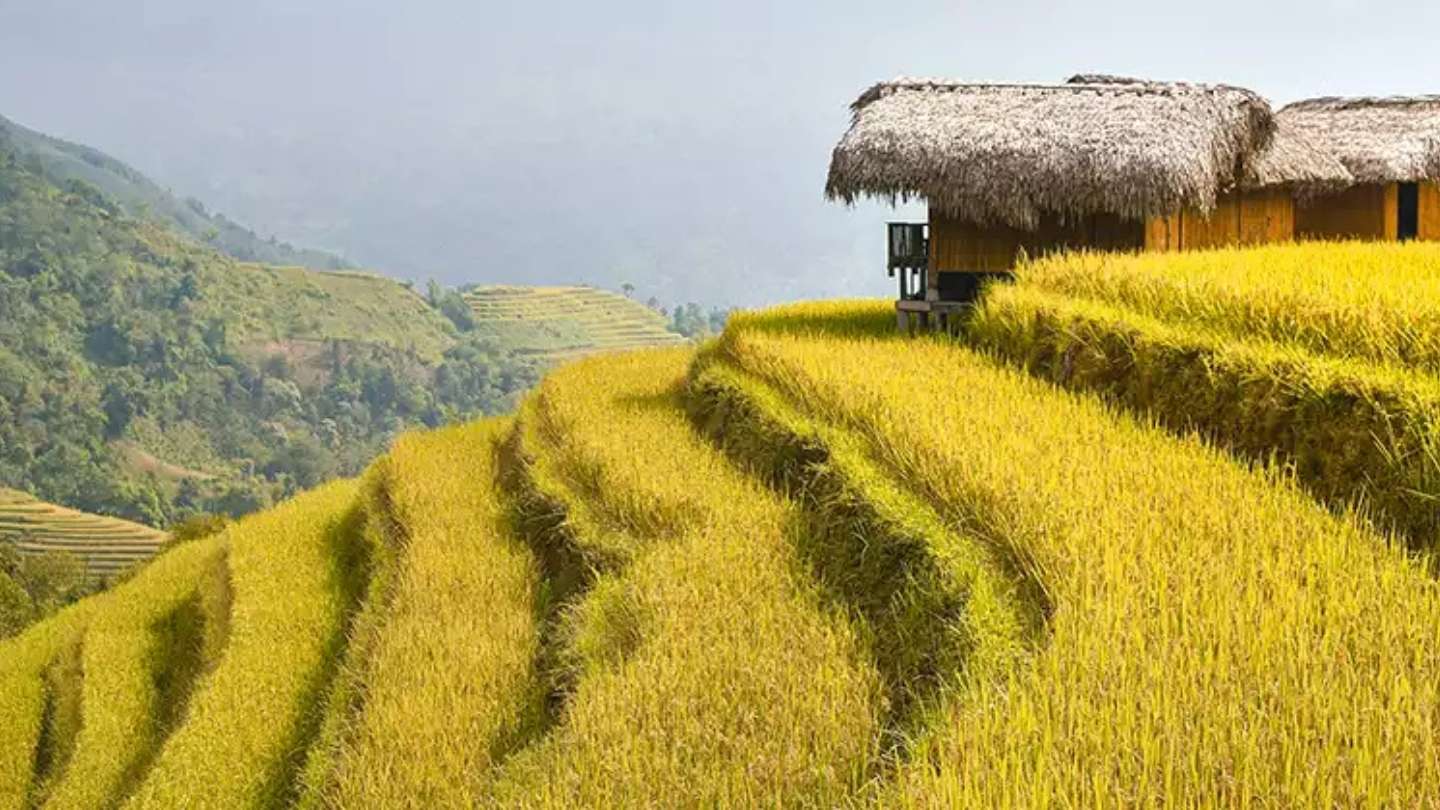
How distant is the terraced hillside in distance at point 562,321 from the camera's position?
12669 centimetres

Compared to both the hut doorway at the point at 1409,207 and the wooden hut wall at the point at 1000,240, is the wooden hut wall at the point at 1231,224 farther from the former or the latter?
the hut doorway at the point at 1409,207

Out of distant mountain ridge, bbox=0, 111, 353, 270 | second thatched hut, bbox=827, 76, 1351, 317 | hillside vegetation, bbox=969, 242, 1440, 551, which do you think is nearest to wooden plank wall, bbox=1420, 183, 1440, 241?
second thatched hut, bbox=827, 76, 1351, 317

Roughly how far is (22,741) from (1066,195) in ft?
33.3

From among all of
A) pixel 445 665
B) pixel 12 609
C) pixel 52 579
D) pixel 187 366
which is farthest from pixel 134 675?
pixel 187 366

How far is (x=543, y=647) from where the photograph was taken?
660 centimetres

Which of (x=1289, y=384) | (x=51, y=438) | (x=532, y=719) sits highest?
(x=1289, y=384)

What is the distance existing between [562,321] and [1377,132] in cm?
11827

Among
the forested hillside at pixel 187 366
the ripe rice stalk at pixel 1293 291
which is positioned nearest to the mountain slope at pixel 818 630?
the ripe rice stalk at pixel 1293 291

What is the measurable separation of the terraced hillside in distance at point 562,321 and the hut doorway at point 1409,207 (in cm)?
10402

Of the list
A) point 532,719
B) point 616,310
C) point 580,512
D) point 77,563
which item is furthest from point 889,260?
point 616,310

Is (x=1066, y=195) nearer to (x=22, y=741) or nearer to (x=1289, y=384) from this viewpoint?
(x=1289, y=384)

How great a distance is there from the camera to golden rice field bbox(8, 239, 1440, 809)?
3232 mm

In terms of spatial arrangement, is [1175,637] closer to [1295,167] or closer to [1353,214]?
[1295,167]

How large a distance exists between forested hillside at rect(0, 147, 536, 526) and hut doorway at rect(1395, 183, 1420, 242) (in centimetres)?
6398
